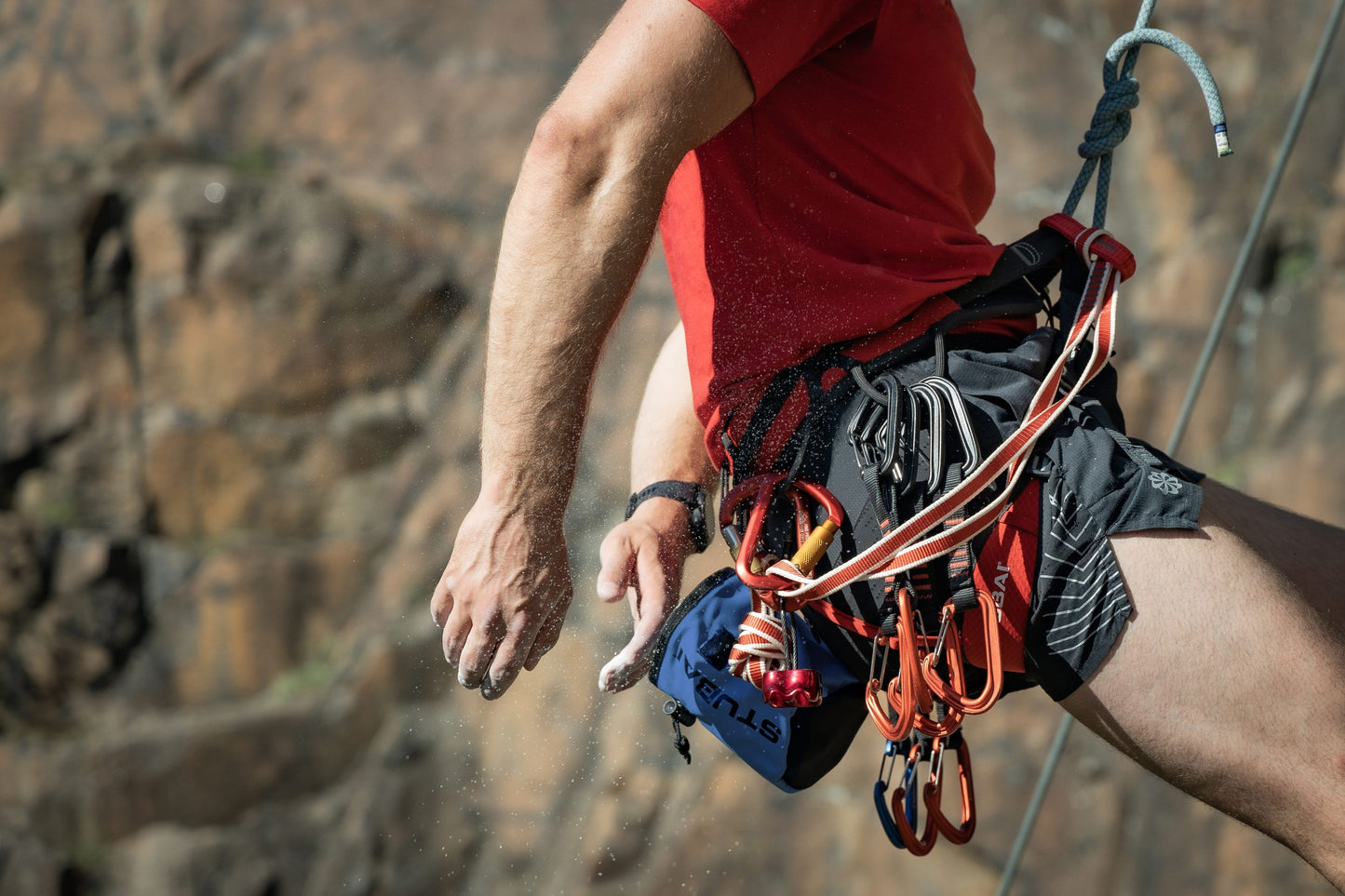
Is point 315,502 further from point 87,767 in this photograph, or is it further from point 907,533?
point 907,533

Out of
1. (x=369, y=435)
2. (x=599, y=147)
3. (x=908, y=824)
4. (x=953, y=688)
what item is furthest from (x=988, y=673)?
(x=369, y=435)

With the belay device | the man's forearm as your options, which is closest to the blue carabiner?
the belay device

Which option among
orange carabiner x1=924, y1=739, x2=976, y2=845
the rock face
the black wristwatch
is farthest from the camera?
the rock face

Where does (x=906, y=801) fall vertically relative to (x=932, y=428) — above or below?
below

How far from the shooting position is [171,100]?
3488 mm

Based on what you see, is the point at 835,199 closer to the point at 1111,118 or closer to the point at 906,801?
the point at 1111,118

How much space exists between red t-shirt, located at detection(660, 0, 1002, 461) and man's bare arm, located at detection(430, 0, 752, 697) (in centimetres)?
12

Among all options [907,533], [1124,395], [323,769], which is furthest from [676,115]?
[323,769]

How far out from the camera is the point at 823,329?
982 millimetres

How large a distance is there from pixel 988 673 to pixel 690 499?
1.44 feet

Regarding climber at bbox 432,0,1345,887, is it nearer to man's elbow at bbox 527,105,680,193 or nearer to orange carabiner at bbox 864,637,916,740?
man's elbow at bbox 527,105,680,193

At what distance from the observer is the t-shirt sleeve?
2.69 ft

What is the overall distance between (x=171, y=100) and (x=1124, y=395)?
3150 millimetres

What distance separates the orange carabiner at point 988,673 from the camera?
900 mm
